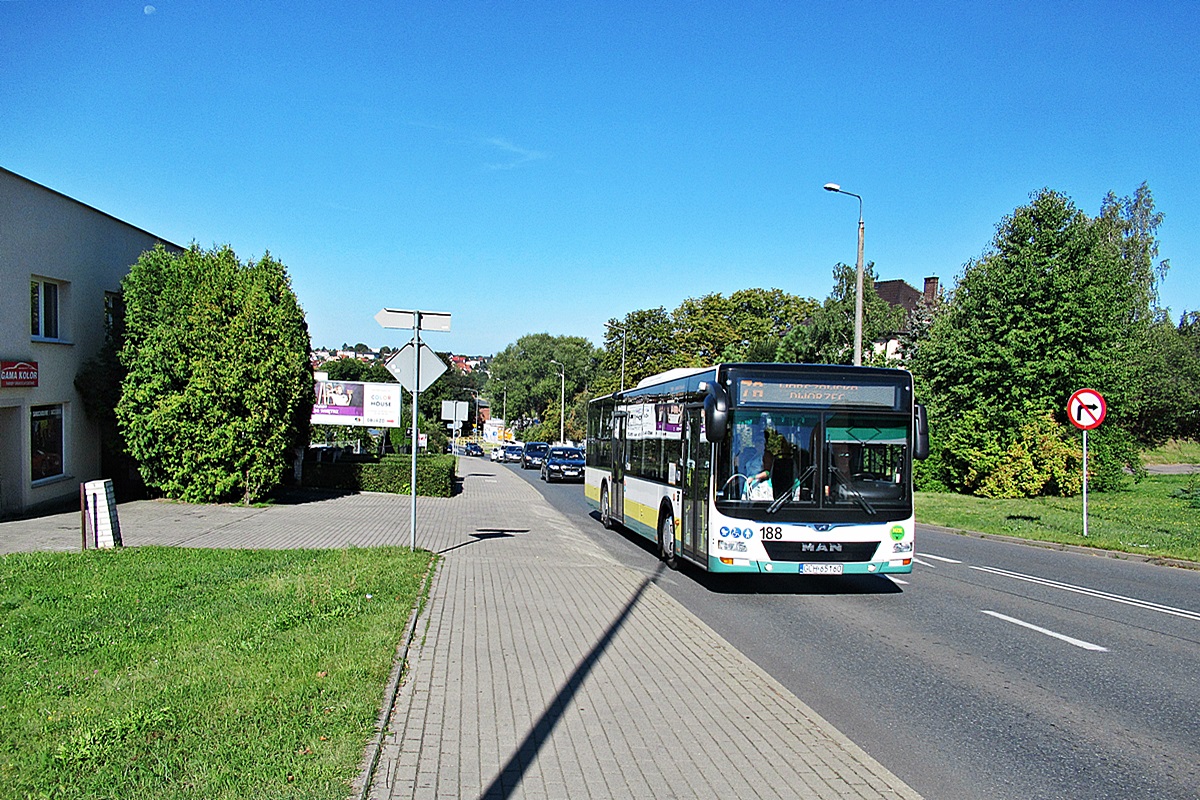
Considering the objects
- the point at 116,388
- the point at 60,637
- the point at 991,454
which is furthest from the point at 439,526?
the point at 991,454

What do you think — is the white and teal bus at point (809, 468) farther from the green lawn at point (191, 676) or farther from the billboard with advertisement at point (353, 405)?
the billboard with advertisement at point (353, 405)

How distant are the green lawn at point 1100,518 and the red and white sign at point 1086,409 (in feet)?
7.26

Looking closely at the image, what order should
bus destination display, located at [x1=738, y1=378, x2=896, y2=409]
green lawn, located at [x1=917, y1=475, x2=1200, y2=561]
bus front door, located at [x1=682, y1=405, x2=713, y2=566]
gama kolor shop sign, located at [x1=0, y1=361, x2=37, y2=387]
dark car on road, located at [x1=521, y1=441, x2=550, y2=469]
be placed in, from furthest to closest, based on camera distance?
dark car on road, located at [x1=521, y1=441, x2=550, y2=469] < gama kolor shop sign, located at [x1=0, y1=361, x2=37, y2=387] < green lawn, located at [x1=917, y1=475, x2=1200, y2=561] < bus front door, located at [x1=682, y1=405, x2=713, y2=566] < bus destination display, located at [x1=738, y1=378, x2=896, y2=409]

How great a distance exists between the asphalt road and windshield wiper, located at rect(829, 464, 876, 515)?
115 centimetres

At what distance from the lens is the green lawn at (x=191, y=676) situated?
439 cm

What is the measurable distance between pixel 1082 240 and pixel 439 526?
23544 millimetres

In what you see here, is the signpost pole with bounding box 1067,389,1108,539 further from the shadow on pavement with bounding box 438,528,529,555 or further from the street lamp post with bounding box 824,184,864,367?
the shadow on pavement with bounding box 438,528,529,555

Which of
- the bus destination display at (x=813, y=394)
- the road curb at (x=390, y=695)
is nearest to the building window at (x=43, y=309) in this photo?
the road curb at (x=390, y=695)

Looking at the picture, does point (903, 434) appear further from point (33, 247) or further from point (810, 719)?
point (33, 247)

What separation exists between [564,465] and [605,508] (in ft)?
64.6

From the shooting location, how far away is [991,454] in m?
28.9

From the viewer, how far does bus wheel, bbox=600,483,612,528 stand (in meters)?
19.3

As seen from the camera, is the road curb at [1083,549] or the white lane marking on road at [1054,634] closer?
the white lane marking on road at [1054,634]

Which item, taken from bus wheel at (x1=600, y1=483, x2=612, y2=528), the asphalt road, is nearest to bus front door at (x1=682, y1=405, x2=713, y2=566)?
the asphalt road
